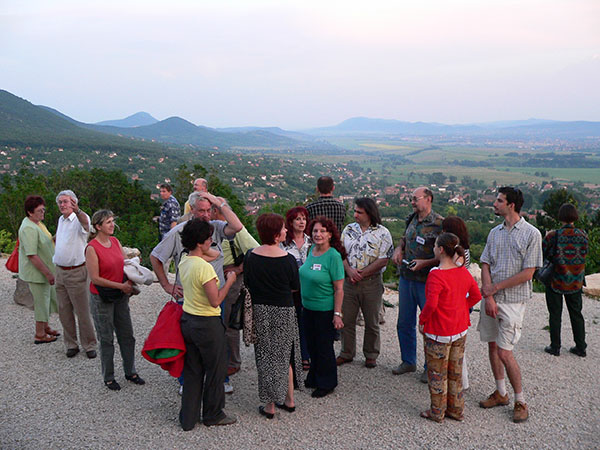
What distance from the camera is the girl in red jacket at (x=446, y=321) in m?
3.88

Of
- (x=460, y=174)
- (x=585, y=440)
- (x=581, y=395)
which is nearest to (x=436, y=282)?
(x=585, y=440)

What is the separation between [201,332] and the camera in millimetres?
3852

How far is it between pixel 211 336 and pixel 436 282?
6.13 feet

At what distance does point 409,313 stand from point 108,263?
3.11m

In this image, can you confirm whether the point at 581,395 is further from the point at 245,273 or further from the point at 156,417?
the point at 156,417

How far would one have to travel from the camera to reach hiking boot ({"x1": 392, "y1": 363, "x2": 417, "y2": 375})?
5.22 metres

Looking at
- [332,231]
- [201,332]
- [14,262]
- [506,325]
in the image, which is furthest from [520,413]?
[14,262]

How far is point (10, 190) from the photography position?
53.7ft

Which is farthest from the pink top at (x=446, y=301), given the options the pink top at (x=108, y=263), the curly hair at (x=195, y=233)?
the pink top at (x=108, y=263)

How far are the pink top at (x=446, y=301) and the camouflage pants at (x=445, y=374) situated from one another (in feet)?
0.44

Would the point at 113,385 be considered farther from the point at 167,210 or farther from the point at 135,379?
the point at 167,210

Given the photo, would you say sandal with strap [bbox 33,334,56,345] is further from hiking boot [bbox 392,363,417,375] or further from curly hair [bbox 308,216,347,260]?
hiking boot [bbox 392,363,417,375]

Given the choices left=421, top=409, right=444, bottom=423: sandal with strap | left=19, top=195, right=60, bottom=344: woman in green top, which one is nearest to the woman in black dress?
left=421, top=409, right=444, bottom=423: sandal with strap

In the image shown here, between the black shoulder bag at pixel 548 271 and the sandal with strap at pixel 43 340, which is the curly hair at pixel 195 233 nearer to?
the sandal with strap at pixel 43 340
